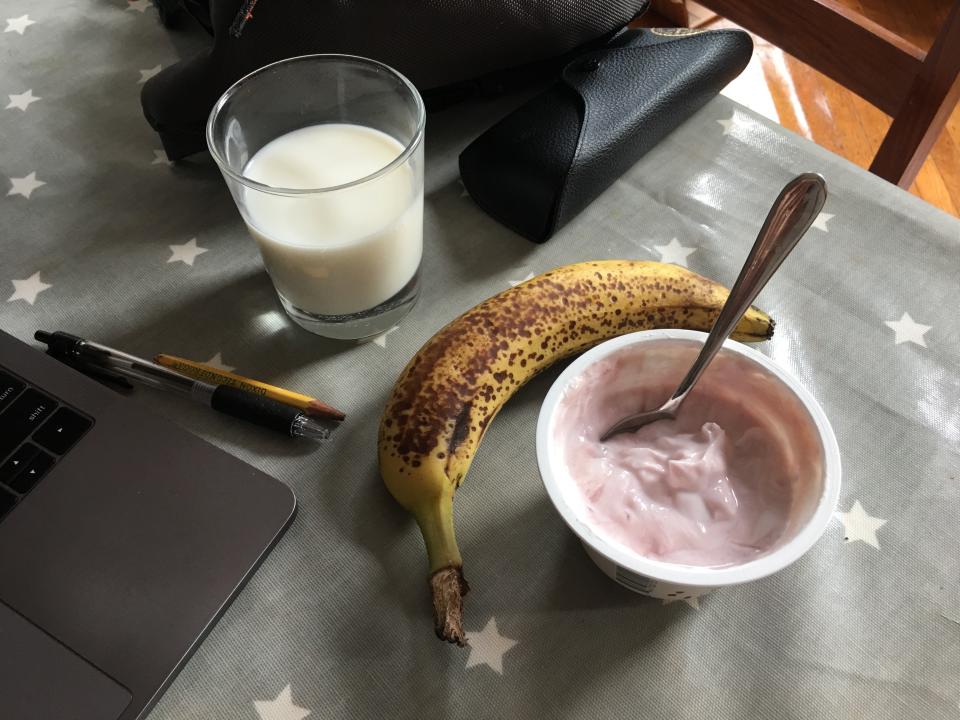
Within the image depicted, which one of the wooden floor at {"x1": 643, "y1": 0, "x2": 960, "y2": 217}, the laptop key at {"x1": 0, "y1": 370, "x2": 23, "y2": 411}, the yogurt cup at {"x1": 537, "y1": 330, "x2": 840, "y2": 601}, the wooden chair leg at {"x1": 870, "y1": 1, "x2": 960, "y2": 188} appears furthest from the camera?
the wooden floor at {"x1": 643, "y1": 0, "x2": 960, "y2": 217}

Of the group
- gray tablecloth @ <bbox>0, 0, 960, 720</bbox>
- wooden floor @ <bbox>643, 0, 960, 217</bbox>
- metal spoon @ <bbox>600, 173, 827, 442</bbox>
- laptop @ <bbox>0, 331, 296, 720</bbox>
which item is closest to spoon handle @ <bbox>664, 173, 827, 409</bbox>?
metal spoon @ <bbox>600, 173, 827, 442</bbox>

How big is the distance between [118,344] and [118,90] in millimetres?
278

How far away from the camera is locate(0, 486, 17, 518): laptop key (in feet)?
1.26

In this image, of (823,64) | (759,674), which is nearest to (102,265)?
(759,674)

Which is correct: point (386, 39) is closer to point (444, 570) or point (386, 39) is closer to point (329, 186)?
point (329, 186)

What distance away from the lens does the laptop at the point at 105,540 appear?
343mm

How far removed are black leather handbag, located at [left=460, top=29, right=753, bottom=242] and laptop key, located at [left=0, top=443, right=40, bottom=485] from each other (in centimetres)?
32

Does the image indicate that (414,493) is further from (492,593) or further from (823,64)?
(823,64)

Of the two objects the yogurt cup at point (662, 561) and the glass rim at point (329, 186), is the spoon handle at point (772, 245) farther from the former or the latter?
the glass rim at point (329, 186)

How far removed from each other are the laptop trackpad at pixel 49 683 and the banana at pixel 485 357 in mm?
152

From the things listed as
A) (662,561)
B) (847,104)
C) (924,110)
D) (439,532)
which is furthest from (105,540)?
(847,104)

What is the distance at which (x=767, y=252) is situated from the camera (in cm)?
33

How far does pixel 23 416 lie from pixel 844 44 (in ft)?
2.08

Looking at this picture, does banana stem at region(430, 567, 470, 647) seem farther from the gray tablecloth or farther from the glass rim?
the glass rim
